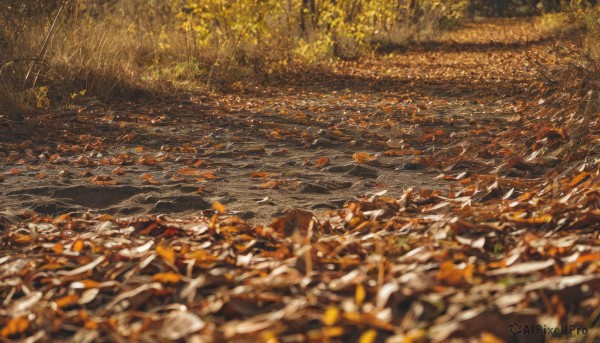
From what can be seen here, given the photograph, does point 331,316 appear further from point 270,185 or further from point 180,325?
point 270,185

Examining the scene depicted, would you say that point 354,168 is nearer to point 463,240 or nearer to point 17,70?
point 463,240

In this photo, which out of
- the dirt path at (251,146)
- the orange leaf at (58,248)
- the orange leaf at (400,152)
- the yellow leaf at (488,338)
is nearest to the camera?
the yellow leaf at (488,338)

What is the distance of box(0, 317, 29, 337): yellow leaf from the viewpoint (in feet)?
6.44

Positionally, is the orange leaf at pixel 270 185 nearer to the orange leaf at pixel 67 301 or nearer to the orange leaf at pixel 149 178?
the orange leaf at pixel 149 178

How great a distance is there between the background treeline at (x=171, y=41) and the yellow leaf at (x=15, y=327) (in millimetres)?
4875

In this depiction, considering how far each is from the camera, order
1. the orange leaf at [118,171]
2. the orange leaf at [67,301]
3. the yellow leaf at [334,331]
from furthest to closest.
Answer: the orange leaf at [118,171] → the orange leaf at [67,301] → the yellow leaf at [334,331]

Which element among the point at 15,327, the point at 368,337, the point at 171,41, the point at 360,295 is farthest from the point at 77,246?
the point at 171,41

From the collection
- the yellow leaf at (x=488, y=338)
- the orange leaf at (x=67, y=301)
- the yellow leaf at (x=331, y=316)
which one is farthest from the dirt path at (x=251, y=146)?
the yellow leaf at (x=488, y=338)

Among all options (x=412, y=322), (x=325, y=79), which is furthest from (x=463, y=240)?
(x=325, y=79)

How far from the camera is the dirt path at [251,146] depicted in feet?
13.6

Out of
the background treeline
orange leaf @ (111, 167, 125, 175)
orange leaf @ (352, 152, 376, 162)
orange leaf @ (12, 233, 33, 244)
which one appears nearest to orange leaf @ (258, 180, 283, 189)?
orange leaf @ (352, 152, 376, 162)

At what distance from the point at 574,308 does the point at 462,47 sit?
14443mm

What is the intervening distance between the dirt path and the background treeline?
1.55ft

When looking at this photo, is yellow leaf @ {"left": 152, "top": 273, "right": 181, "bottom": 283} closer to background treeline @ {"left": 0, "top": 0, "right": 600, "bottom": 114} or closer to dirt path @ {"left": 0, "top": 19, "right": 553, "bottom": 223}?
dirt path @ {"left": 0, "top": 19, "right": 553, "bottom": 223}
